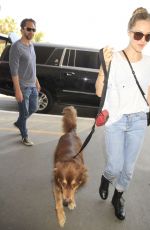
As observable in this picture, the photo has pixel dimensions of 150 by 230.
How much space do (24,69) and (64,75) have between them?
13.8ft

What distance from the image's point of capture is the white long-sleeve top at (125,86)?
3.42 meters

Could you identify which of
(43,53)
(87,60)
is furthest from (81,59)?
(43,53)

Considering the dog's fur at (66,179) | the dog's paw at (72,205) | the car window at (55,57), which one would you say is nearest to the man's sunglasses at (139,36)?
the dog's fur at (66,179)

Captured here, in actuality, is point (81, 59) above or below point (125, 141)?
below

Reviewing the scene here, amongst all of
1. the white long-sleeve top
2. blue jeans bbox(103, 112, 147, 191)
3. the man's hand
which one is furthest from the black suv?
the white long-sleeve top

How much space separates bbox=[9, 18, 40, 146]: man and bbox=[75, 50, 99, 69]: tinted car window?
13.7ft

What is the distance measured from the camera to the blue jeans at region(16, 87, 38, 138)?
241 inches

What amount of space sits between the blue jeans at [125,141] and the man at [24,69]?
2.65m

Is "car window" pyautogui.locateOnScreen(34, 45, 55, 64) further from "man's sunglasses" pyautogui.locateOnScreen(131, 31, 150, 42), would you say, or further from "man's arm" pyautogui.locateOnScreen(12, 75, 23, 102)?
"man's sunglasses" pyautogui.locateOnScreen(131, 31, 150, 42)

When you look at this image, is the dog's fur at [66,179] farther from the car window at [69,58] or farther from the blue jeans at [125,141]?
the car window at [69,58]

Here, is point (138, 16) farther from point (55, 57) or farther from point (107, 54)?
point (55, 57)

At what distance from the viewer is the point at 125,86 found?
3.45 meters

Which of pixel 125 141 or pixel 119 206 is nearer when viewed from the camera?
pixel 125 141

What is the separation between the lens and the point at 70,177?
3600 mm
